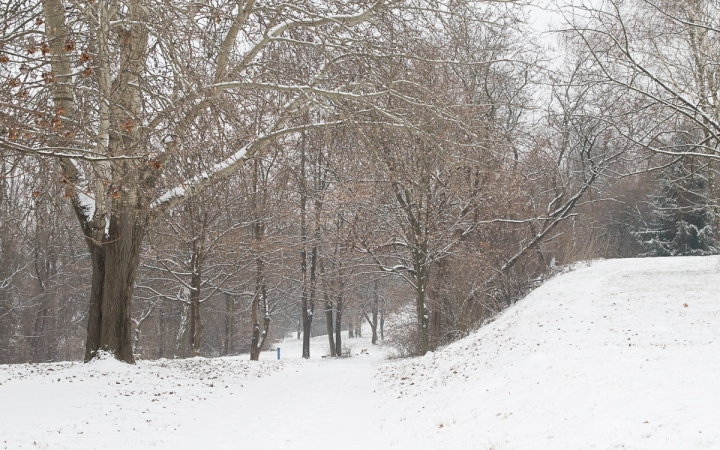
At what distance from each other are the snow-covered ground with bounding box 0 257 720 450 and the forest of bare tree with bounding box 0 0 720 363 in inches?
93.6

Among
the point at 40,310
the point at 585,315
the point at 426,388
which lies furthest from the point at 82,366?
the point at 40,310

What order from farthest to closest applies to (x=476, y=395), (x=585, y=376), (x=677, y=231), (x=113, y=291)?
(x=677, y=231) → (x=113, y=291) → (x=476, y=395) → (x=585, y=376)

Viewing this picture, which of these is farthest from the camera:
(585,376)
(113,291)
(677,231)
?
(677,231)

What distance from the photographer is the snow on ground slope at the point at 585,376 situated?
189 inches

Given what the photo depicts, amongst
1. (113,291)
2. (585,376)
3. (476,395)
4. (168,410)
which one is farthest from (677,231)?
(168,410)

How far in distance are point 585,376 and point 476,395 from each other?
5.14ft

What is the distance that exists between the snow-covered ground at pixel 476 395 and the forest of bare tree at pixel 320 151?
2.38 m

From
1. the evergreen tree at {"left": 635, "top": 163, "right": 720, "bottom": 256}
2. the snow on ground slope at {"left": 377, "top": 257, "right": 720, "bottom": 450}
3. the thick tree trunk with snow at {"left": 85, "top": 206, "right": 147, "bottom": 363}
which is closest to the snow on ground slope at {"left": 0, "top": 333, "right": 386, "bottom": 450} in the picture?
the thick tree trunk with snow at {"left": 85, "top": 206, "right": 147, "bottom": 363}

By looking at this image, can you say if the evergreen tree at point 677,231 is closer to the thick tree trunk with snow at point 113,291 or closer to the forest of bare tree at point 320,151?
the forest of bare tree at point 320,151

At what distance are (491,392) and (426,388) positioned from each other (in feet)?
7.26

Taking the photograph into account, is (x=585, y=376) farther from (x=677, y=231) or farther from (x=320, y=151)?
(x=677, y=231)

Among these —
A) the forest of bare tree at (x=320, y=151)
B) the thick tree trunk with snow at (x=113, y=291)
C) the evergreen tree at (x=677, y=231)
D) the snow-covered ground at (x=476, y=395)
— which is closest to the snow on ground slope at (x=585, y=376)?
the snow-covered ground at (x=476, y=395)

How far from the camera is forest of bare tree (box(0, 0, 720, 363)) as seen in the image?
5.55 meters

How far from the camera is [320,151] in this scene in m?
8.34
